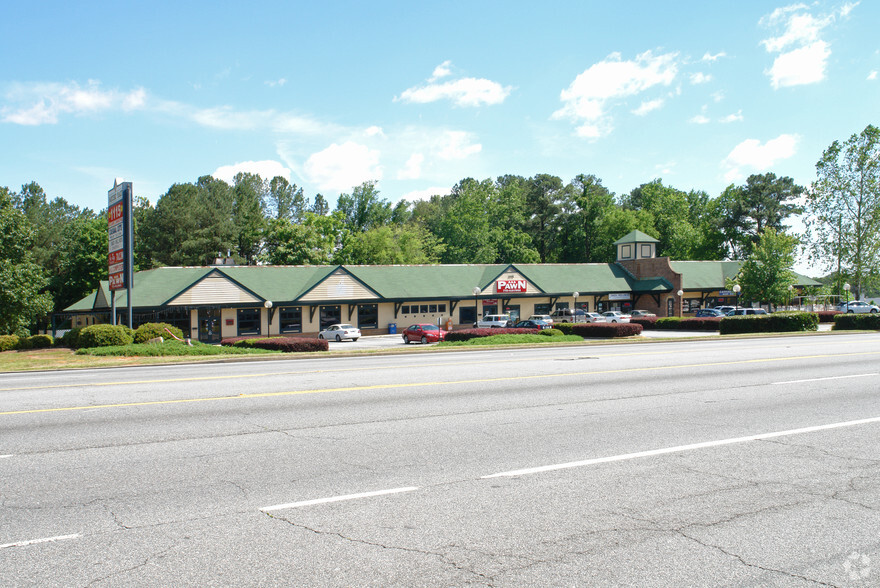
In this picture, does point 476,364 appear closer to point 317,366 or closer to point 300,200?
point 317,366

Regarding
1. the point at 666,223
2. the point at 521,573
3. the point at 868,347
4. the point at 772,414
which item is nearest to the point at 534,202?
the point at 666,223

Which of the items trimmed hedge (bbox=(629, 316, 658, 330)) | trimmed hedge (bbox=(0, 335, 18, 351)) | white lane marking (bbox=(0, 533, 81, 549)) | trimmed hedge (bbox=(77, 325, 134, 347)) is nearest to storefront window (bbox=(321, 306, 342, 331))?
trimmed hedge (bbox=(77, 325, 134, 347))

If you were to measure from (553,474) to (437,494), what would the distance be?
151 cm

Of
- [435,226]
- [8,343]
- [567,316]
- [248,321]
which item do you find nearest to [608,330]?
[567,316]

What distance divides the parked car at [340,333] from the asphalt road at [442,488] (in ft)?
95.1

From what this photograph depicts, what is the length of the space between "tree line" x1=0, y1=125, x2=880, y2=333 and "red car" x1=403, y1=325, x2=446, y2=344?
26128 mm

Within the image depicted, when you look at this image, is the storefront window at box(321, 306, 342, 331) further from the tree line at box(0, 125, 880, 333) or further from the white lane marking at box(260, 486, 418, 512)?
the white lane marking at box(260, 486, 418, 512)

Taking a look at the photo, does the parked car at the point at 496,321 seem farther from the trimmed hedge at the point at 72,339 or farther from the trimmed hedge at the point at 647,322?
the trimmed hedge at the point at 72,339

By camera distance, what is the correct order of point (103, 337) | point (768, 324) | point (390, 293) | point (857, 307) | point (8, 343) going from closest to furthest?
point (103, 337) < point (8, 343) < point (768, 324) < point (390, 293) < point (857, 307)

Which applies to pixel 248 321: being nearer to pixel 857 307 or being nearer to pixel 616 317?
pixel 616 317

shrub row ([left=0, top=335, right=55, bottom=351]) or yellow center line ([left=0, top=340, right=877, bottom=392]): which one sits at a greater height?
shrub row ([left=0, top=335, right=55, bottom=351])

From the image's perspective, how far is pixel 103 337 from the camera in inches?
1073

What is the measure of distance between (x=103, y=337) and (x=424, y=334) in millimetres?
17918

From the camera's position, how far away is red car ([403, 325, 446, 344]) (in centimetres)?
3850
